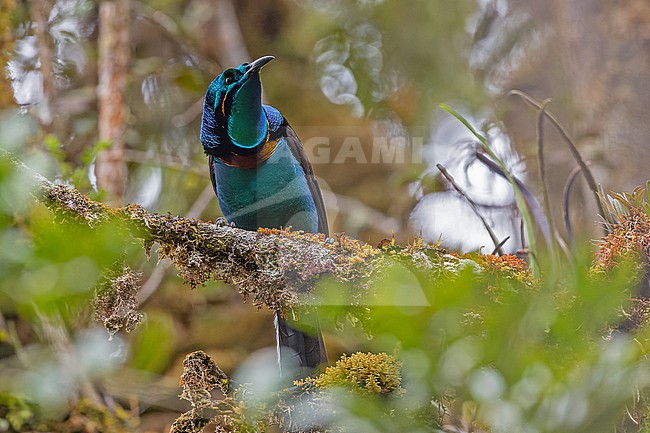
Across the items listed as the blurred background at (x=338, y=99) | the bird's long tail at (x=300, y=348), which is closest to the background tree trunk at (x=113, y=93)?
the blurred background at (x=338, y=99)

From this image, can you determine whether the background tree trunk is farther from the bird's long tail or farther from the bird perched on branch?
the bird's long tail

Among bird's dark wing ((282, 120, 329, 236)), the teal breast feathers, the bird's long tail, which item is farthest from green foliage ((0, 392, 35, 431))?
bird's dark wing ((282, 120, 329, 236))

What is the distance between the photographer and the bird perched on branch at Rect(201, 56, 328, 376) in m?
2.26

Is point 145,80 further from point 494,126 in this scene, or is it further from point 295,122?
point 494,126

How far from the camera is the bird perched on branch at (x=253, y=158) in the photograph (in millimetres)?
2258

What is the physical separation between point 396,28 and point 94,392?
3560 mm

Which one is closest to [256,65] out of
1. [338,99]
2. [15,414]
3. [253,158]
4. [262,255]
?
[253,158]

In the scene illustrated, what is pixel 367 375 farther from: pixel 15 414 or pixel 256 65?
pixel 256 65

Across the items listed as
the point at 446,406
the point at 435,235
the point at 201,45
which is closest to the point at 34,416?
the point at 446,406

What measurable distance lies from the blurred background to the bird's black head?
41 centimetres

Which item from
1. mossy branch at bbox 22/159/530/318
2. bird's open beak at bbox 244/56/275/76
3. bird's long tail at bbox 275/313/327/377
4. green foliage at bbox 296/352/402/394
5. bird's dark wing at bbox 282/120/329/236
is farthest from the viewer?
bird's dark wing at bbox 282/120/329/236

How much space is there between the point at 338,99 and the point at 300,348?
310 centimetres

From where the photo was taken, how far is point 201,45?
15.1 ft

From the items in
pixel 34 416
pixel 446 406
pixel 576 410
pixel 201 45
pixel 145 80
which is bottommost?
pixel 34 416
